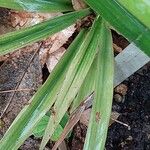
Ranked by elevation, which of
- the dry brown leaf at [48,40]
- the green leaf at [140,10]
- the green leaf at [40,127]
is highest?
the dry brown leaf at [48,40]

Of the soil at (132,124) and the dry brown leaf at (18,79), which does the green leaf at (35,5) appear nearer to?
the dry brown leaf at (18,79)

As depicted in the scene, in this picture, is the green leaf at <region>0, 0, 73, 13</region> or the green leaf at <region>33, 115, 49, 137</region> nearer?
the green leaf at <region>0, 0, 73, 13</region>

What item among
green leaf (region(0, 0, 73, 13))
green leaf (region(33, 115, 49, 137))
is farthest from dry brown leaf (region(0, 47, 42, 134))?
green leaf (region(0, 0, 73, 13))

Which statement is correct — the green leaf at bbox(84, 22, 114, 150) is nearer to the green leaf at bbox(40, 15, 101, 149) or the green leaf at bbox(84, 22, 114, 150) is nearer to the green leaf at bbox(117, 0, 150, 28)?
the green leaf at bbox(40, 15, 101, 149)

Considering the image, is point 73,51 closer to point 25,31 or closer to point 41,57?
point 25,31

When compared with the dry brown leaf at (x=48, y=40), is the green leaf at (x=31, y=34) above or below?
below

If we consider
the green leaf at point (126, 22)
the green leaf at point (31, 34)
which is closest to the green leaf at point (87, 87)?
the green leaf at point (31, 34)

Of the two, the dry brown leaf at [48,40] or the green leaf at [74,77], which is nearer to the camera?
the green leaf at [74,77]

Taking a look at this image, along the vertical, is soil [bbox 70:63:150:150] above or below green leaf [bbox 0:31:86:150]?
below
